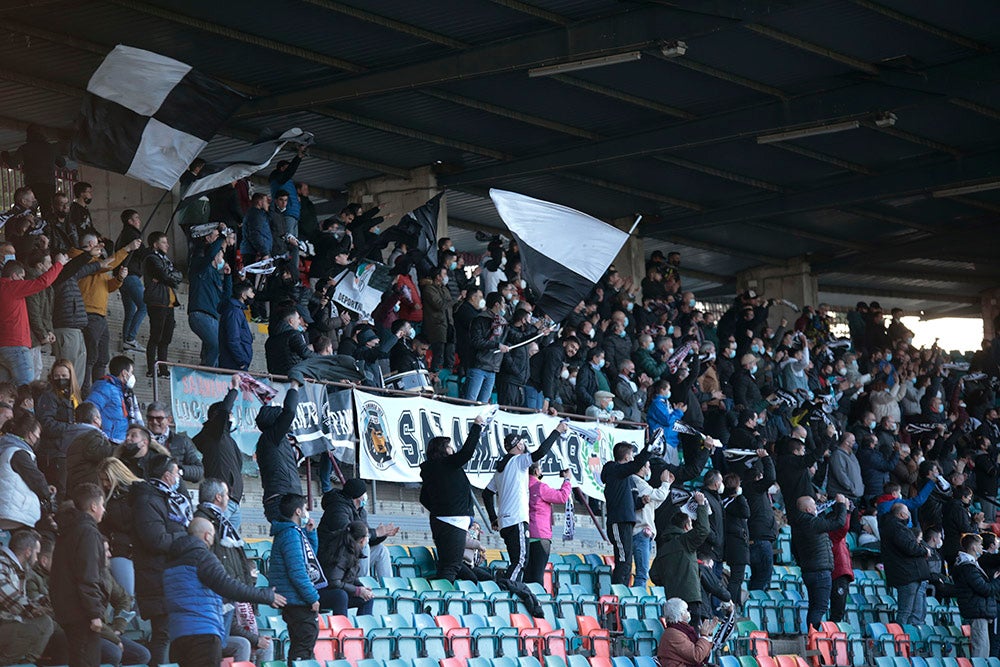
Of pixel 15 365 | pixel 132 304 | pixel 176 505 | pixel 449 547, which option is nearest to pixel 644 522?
pixel 449 547

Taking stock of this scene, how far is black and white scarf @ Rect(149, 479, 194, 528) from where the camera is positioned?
9.35 metres

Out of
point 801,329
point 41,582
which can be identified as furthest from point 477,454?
point 801,329

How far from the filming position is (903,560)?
17.4 meters

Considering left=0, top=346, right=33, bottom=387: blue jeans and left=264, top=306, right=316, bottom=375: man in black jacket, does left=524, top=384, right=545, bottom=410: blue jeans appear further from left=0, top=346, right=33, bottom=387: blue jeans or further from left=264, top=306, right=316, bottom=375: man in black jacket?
left=0, top=346, right=33, bottom=387: blue jeans

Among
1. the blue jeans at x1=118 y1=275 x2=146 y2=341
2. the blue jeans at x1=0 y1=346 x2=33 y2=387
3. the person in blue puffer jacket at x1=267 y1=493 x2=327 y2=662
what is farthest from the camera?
the blue jeans at x1=118 y1=275 x2=146 y2=341

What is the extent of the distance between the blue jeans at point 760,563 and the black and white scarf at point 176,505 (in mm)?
8964

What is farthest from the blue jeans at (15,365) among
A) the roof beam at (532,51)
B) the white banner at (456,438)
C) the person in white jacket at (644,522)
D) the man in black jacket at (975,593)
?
the man in black jacket at (975,593)

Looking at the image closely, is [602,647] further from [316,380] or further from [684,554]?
[316,380]

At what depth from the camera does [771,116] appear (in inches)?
851

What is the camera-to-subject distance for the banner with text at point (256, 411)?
13664 mm

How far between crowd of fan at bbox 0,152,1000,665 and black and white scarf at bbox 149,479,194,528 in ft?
0.06

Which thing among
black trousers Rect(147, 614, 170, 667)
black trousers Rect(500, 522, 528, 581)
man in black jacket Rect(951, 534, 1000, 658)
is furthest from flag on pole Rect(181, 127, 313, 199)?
man in black jacket Rect(951, 534, 1000, 658)

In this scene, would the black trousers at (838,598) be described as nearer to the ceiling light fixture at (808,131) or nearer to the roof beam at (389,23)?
the ceiling light fixture at (808,131)

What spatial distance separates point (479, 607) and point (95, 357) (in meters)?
4.60
